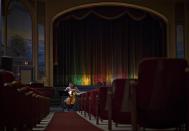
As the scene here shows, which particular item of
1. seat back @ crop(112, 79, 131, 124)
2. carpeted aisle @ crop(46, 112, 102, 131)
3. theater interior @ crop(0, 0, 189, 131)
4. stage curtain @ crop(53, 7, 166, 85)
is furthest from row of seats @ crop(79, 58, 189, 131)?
stage curtain @ crop(53, 7, 166, 85)

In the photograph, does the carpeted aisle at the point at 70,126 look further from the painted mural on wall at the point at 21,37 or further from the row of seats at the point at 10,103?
the painted mural on wall at the point at 21,37

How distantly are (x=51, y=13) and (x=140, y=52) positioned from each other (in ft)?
18.3

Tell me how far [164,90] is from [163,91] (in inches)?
0.6

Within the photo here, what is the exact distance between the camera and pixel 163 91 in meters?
4.62

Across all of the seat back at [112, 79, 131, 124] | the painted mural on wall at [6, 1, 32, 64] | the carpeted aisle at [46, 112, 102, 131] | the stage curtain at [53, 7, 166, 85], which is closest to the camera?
the seat back at [112, 79, 131, 124]

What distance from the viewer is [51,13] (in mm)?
20297

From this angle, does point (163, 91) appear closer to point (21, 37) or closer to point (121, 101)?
point (121, 101)

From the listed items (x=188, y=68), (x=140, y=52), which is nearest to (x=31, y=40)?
(x=140, y=52)

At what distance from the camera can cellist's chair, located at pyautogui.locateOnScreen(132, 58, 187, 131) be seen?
4602mm

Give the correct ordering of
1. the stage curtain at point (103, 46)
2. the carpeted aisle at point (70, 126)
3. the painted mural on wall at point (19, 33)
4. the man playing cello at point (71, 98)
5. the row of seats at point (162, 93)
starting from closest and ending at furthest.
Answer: the row of seats at point (162, 93)
the carpeted aisle at point (70, 126)
the painted mural on wall at point (19, 33)
the man playing cello at point (71, 98)
the stage curtain at point (103, 46)

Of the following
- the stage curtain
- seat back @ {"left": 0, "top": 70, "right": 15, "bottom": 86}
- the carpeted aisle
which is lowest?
the carpeted aisle

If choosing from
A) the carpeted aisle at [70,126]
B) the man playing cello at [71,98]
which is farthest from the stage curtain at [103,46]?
the carpeted aisle at [70,126]

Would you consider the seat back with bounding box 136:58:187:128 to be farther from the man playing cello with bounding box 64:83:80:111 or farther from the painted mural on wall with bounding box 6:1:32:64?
the man playing cello with bounding box 64:83:80:111

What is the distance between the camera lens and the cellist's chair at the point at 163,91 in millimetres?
4602
